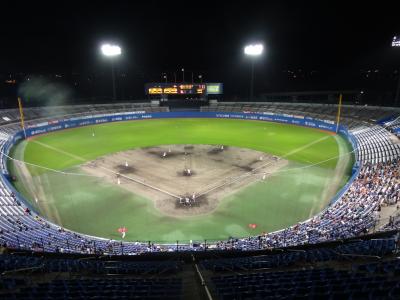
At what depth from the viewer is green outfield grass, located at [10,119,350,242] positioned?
24.3m

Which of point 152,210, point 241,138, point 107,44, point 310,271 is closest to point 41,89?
point 107,44

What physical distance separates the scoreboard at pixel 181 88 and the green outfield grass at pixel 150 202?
19.3m

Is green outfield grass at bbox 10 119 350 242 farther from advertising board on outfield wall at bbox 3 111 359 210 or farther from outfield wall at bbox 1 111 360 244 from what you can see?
advertising board on outfield wall at bbox 3 111 359 210

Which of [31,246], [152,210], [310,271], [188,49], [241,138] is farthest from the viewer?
[188,49]

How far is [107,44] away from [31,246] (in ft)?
199

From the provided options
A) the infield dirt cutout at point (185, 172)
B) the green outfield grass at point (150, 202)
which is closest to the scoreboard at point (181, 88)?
the green outfield grass at point (150, 202)

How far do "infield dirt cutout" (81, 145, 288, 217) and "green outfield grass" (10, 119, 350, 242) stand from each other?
128 centimetres

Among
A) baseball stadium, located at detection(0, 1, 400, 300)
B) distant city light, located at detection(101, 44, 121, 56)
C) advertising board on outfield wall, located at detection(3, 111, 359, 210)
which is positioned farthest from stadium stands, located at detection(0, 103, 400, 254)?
distant city light, located at detection(101, 44, 121, 56)

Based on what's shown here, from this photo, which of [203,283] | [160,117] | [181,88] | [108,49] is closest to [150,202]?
[203,283]

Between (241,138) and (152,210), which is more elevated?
(241,138)

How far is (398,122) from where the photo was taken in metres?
46.7

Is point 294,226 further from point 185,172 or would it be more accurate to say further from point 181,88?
point 181,88

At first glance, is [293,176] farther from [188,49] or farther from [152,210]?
[188,49]

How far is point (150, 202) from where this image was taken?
1109 inches
